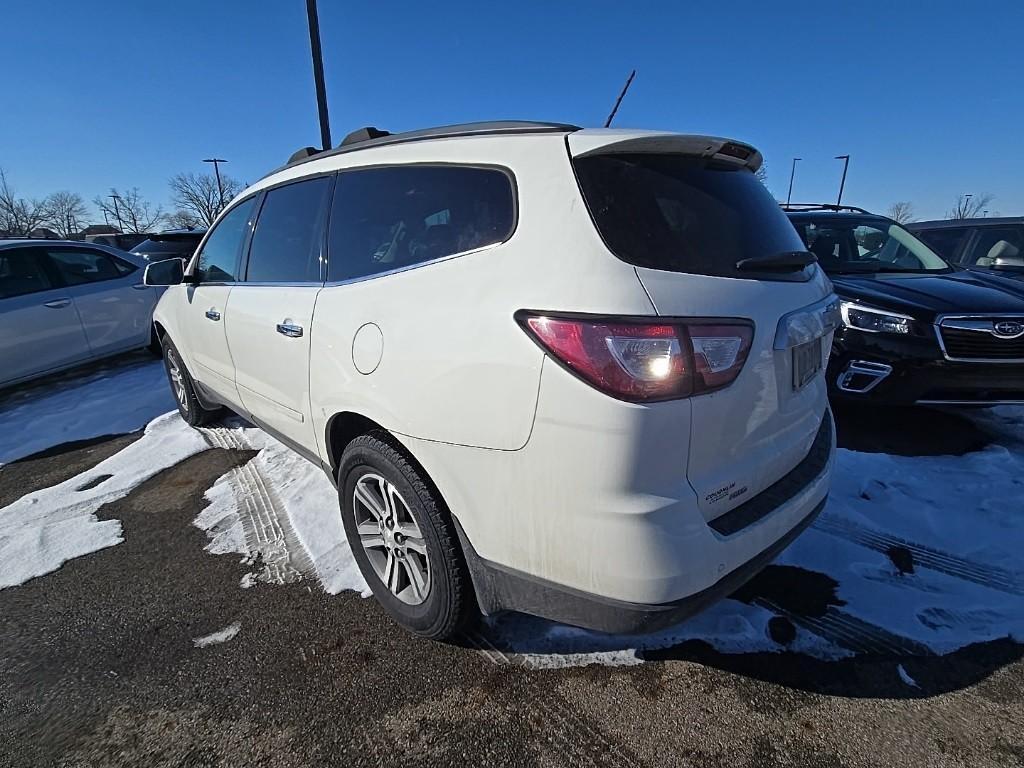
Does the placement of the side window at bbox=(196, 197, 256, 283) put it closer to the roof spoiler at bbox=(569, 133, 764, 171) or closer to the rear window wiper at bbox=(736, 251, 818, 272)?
the roof spoiler at bbox=(569, 133, 764, 171)

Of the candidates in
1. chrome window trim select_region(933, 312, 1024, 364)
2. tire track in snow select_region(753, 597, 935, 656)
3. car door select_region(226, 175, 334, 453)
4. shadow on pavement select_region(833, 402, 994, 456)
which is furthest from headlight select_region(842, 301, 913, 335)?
car door select_region(226, 175, 334, 453)

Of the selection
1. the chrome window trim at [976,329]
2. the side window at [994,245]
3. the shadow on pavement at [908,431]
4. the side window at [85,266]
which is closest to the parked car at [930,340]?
the chrome window trim at [976,329]

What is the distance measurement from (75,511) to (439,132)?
3.14 metres

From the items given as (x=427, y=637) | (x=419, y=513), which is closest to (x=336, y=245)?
(x=419, y=513)

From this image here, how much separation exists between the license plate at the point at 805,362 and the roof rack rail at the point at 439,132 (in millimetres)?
1013

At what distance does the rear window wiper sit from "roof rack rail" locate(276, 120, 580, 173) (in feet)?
2.24

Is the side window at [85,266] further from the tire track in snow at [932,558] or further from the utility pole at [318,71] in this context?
the tire track in snow at [932,558]

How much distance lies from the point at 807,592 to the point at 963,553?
0.86m

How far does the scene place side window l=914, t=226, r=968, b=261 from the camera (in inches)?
249

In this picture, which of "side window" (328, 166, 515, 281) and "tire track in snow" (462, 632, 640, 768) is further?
"side window" (328, 166, 515, 281)

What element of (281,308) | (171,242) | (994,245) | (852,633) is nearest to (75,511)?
(281,308)

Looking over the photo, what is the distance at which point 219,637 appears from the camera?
206 centimetres

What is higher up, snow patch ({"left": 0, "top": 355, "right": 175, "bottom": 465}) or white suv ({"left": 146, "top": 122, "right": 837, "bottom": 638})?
white suv ({"left": 146, "top": 122, "right": 837, "bottom": 638})

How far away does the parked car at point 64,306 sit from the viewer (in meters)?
5.28
